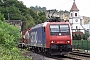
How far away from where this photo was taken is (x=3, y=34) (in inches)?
606

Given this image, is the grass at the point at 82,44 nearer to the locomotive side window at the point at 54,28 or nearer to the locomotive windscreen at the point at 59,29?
the locomotive windscreen at the point at 59,29

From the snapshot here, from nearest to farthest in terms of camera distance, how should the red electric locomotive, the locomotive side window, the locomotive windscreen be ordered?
the red electric locomotive
the locomotive windscreen
the locomotive side window

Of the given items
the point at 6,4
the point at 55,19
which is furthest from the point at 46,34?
the point at 6,4

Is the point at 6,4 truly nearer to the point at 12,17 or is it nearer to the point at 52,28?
the point at 12,17

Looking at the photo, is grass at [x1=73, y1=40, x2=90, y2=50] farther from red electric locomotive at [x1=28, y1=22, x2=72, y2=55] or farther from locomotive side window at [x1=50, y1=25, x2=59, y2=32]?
locomotive side window at [x1=50, y1=25, x2=59, y2=32]

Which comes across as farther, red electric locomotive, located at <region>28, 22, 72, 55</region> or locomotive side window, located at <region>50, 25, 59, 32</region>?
locomotive side window, located at <region>50, 25, 59, 32</region>

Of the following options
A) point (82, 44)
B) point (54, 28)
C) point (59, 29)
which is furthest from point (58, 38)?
point (82, 44)

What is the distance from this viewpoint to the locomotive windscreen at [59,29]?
22.9 meters

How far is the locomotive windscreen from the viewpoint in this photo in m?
22.9

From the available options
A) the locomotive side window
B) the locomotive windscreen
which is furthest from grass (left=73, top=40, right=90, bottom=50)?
the locomotive side window

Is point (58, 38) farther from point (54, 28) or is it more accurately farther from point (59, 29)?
point (54, 28)

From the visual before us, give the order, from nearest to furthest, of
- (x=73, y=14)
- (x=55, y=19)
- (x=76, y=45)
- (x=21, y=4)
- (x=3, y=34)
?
(x=3, y=34)
(x=55, y=19)
(x=76, y=45)
(x=21, y=4)
(x=73, y=14)

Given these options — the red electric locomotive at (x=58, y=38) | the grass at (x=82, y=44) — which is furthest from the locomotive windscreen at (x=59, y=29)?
the grass at (x=82, y=44)

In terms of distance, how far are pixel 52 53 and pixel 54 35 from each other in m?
1.45
